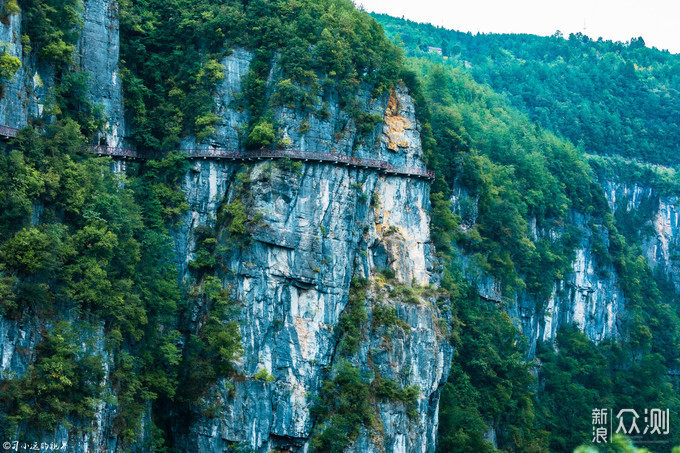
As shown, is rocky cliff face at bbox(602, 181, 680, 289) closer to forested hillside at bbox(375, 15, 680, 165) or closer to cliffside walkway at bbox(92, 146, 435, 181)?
forested hillside at bbox(375, 15, 680, 165)

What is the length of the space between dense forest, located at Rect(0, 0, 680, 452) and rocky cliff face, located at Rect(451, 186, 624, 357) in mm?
623

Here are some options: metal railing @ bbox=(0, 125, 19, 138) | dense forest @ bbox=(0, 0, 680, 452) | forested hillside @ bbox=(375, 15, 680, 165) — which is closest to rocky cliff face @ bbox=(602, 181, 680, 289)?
dense forest @ bbox=(0, 0, 680, 452)

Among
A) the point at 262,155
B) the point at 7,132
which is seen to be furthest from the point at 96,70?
the point at 262,155

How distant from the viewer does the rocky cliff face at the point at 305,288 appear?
38.7 meters

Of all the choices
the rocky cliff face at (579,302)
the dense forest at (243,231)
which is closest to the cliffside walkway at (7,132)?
the dense forest at (243,231)

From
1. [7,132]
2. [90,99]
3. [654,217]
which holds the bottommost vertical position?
[7,132]

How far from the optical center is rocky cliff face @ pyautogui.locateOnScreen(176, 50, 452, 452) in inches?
1522

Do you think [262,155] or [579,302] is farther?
[579,302]

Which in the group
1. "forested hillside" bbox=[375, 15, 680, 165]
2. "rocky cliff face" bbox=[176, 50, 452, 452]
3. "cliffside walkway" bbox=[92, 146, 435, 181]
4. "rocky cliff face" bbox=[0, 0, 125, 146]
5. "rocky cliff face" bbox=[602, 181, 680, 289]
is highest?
"forested hillside" bbox=[375, 15, 680, 165]

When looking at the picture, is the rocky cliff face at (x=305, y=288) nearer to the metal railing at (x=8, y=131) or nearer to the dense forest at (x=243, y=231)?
the dense forest at (x=243, y=231)

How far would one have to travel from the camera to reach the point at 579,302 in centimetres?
6381

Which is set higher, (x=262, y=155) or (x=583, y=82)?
(x=583, y=82)

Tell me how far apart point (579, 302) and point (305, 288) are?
31.0m

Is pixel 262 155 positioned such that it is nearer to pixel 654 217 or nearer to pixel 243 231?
pixel 243 231
